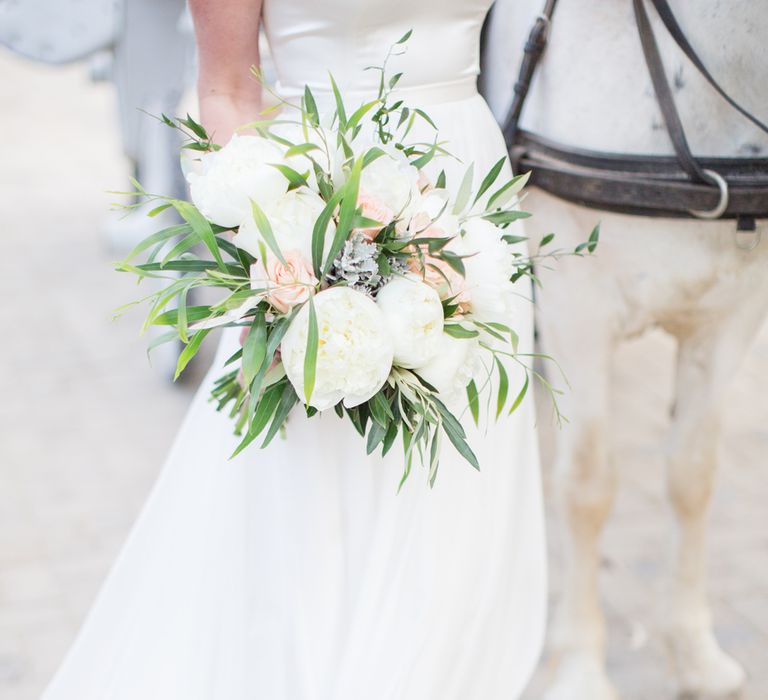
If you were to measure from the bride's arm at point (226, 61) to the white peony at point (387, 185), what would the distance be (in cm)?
29

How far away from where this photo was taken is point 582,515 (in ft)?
6.47

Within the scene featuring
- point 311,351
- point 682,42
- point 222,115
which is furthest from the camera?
point 682,42

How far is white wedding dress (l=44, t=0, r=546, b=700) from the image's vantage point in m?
1.44

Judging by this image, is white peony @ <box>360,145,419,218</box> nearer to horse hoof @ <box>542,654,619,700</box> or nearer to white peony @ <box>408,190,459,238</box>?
white peony @ <box>408,190,459,238</box>

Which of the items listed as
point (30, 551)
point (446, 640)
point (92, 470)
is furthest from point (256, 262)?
point (92, 470)

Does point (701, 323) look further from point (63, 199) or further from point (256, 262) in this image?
point (63, 199)

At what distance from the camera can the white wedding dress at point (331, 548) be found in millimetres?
1442

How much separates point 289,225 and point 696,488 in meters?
1.20

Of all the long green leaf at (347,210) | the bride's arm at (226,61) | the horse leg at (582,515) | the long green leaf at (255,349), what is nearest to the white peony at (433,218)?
the long green leaf at (347,210)

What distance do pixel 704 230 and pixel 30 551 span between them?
1754mm

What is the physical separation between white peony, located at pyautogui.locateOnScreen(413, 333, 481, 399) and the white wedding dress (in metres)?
0.29

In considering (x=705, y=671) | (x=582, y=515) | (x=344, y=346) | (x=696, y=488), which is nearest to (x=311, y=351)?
(x=344, y=346)

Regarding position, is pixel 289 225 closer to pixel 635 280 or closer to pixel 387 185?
pixel 387 185

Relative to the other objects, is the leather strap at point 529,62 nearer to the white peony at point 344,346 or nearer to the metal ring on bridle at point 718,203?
the metal ring on bridle at point 718,203
